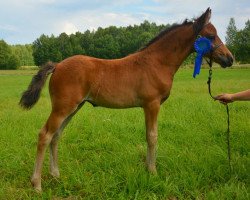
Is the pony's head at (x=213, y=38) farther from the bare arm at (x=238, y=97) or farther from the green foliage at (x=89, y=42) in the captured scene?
the green foliage at (x=89, y=42)

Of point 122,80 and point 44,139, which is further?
point 122,80

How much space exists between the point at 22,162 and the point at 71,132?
1602mm

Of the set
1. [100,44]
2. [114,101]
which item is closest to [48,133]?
[114,101]

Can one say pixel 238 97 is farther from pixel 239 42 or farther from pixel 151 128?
pixel 239 42

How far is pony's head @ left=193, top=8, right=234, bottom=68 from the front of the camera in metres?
4.48

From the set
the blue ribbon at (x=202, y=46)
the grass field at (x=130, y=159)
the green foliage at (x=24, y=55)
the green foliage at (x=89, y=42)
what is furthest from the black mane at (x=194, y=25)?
the green foliage at (x=24, y=55)

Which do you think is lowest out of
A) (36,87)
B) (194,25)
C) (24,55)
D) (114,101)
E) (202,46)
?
(114,101)

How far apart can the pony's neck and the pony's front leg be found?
2.20 feet

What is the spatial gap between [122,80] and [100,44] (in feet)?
223

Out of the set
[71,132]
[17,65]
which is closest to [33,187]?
[71,132]

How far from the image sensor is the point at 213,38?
4543 millimetres

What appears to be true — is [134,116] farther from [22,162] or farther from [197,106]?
[22,162]

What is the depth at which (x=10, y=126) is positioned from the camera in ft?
23.9

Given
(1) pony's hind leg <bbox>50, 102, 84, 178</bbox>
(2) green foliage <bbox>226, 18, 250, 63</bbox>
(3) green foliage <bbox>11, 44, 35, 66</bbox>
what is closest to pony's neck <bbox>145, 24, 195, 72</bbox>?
(1) pony's hind leg <bbox>50, 102, 84, 178</bbox>
